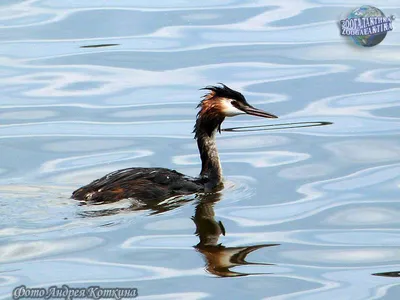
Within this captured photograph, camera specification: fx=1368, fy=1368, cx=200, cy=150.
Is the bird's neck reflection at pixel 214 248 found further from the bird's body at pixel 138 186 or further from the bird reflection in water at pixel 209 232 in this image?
A: the bird's body at pixel 138 186

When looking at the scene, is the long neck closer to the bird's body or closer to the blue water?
the blue water

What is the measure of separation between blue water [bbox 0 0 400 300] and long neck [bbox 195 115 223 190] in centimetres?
22

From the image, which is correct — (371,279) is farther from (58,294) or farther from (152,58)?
(152,58)

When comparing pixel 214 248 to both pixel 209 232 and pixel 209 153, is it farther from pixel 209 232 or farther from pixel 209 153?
pixel 209 153

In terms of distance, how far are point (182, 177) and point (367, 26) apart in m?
6.71

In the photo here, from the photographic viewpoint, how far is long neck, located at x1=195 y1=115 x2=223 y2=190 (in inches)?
513

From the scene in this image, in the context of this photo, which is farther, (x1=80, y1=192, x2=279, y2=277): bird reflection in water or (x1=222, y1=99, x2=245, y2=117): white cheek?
(x1=222, y1=99, x2=245, y2=117): white cheek

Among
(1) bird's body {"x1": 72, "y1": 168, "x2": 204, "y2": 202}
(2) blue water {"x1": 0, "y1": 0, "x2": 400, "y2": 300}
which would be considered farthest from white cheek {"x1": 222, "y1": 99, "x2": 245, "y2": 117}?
(1) bird's body {"x1": 72, "y1": 168, "x2": 204, "y2": 202}

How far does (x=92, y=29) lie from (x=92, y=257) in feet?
29.2

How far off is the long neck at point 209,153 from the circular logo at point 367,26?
524 cm

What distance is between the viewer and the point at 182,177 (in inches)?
499

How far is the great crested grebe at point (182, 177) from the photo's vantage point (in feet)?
39.7

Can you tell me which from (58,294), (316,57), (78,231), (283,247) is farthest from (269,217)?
(316,57)

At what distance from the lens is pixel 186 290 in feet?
32.0
